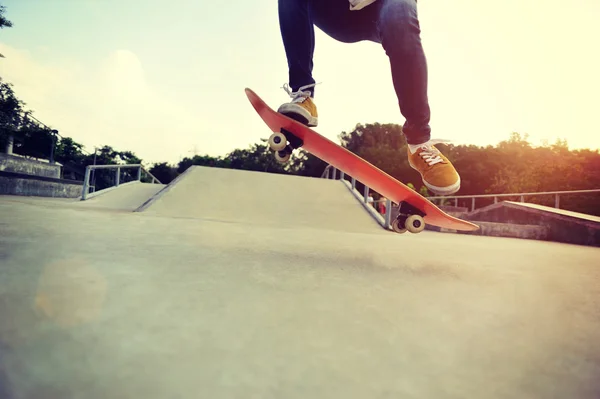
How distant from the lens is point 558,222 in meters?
7.62

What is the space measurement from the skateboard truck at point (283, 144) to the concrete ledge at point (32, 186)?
9.24 m

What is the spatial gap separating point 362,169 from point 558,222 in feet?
22.5

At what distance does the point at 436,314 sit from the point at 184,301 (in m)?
0.68

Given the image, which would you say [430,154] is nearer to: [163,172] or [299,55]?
[299,55]

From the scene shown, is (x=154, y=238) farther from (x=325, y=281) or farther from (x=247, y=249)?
(x=325, y=281)

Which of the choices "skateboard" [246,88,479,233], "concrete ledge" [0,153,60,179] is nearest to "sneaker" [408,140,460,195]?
"skateboard" [246,88,479,233]

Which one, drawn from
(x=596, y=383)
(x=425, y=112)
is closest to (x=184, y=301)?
(x=596, y=383)

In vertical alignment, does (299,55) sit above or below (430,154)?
above

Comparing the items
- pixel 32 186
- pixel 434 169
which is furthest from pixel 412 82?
pixel 32 186

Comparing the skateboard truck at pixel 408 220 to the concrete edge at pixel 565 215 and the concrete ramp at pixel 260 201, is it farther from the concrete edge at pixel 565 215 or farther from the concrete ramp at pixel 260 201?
the concrete edge at pixel 565 215

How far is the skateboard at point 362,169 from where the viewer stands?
2561 mm

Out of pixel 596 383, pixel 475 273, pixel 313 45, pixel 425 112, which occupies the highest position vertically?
pixel 313 45

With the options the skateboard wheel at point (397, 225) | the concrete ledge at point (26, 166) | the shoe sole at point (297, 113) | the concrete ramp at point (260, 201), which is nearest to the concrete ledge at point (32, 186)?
the concrete ledge at point (26, 166)

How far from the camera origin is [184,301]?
0.99 m
